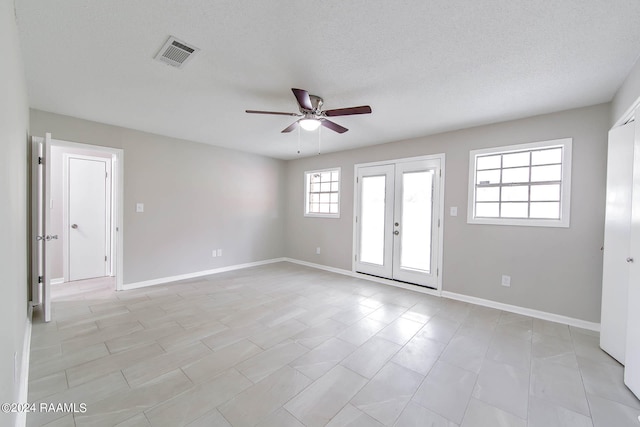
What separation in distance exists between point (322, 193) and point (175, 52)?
4.05 metres

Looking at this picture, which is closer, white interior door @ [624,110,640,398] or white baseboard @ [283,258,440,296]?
white interior door @ [624,110,640,398]

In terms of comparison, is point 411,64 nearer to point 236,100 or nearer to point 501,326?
point 236,100

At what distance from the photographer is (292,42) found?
1.90 metres

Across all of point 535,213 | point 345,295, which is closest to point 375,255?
point 345,295

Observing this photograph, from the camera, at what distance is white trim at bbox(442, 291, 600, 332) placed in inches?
115

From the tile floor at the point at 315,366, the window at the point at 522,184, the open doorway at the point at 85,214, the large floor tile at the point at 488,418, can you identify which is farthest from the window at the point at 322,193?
the large floor tile at the point at 488,418

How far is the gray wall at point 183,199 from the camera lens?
4.01 metres

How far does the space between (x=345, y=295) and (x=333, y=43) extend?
10.7 ft

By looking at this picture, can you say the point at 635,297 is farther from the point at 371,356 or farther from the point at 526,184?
the point at 371,356

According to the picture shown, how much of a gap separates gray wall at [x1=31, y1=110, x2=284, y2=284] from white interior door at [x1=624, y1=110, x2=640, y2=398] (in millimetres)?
5453

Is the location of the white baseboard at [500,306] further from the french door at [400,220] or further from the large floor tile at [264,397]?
the large floor tile at [264,397]

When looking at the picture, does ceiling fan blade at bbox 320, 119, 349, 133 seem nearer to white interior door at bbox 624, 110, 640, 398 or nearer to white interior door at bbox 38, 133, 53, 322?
white interior door at bbox 624, 110, 640, 398

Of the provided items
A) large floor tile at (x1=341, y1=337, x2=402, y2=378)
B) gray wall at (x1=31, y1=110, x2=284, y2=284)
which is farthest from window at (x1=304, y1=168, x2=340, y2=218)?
large floor tile at (x1=341, y1=337, x2=402, y2=378)

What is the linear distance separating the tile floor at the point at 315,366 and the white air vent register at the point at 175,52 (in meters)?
2.55
